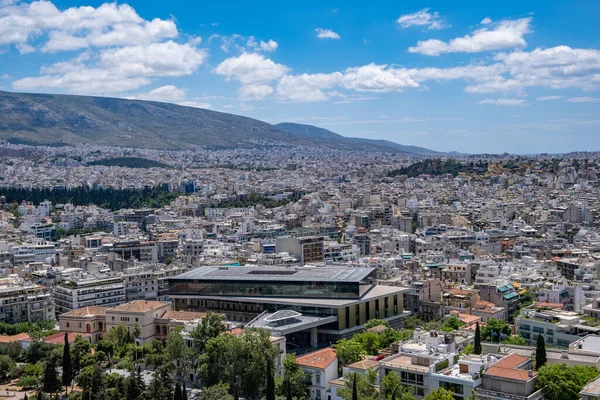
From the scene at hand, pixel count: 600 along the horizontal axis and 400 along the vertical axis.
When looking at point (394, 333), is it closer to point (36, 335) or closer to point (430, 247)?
point (36, 335)

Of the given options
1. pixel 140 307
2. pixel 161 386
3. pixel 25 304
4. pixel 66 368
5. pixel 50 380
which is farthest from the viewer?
pixel 25 304

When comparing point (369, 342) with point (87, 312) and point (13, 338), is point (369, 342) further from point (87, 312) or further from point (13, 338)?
point (13, 338)

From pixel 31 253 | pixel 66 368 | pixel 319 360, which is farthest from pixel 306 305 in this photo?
pixel 31 253

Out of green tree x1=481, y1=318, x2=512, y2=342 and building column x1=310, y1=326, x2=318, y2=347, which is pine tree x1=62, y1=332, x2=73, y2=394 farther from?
green tree x1=481, y1=318, x2=512, y2=342

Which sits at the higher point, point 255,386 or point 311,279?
point 311,279

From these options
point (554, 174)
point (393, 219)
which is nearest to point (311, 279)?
point (393, 219)

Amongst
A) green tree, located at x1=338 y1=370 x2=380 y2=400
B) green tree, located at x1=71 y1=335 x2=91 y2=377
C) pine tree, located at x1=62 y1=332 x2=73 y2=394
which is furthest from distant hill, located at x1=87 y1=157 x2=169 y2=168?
green tree, located at x1=338 y1=370 x2=380 y2=400
